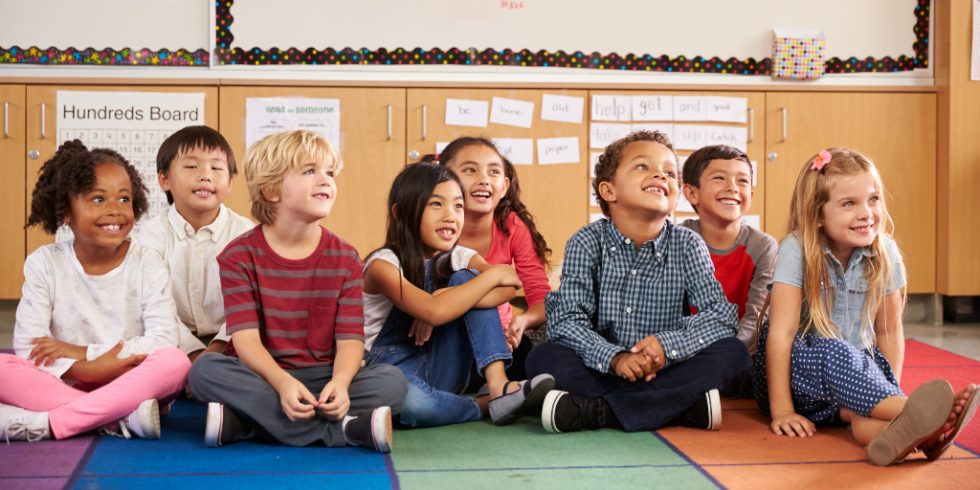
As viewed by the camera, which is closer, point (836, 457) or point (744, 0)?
point (836, 457)

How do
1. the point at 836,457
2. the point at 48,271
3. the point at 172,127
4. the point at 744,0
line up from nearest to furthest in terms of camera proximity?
the point at 836,457 → the point at 48,271 → the point at 172,127 → the point at 744,0

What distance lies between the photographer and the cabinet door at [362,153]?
297 cm

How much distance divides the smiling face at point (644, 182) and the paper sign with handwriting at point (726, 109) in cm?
154

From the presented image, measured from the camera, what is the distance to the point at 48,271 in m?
1.50

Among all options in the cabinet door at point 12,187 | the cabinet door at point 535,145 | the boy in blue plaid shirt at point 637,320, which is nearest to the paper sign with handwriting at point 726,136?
the cabinet door at point 535,145

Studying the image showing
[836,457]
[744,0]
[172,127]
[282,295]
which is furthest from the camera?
[744,0]

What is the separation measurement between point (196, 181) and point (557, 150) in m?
1.61

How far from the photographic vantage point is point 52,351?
143 centimetres

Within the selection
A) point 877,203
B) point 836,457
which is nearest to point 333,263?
point 836,457

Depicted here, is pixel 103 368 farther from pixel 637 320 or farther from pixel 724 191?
pixel 724 191

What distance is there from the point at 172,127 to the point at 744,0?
2474mm

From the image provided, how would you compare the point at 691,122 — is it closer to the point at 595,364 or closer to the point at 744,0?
the point at 744,0

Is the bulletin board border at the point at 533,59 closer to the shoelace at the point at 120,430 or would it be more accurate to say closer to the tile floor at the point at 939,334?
the tile floor at the point at 939,334

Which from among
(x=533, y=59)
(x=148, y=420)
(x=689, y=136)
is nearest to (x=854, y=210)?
(x=148, y=420)
